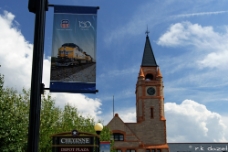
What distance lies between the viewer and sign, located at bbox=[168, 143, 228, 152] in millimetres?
73312

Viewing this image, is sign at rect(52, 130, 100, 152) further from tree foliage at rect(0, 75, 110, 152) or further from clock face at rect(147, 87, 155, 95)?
clock face at rect(147, 87, 155, 95)

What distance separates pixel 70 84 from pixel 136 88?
63.7 meters

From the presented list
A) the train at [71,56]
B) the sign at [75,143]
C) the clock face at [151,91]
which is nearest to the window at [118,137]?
the clock face at [151,91]

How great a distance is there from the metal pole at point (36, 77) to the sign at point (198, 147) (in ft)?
228

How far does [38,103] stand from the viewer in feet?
19.3

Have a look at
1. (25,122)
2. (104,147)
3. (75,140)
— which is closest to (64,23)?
(75,140)

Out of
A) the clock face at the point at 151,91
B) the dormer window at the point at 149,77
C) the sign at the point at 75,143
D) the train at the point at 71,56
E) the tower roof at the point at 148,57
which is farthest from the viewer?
the tower roof at the point at 148,57

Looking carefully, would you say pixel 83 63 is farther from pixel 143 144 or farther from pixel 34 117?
pixel 143 144

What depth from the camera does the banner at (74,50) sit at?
7.26m

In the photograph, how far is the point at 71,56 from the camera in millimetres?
7289

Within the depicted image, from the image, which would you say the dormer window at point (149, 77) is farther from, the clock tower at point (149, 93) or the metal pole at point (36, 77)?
the metal pole at point (36, 77)

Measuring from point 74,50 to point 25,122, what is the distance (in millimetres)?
20815

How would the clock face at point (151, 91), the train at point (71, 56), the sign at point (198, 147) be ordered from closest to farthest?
the train at point (71, 56), the clock face at point (151, 91), the sign at point (198, 147)

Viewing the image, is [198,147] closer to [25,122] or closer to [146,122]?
[146,122]
